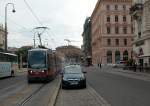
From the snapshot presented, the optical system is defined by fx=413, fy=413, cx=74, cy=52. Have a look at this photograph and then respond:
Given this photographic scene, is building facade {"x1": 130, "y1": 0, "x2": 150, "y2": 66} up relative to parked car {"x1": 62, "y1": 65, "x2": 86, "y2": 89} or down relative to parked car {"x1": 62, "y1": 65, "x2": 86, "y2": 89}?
up

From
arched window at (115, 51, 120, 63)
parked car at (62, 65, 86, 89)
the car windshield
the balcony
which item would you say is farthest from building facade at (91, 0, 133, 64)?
parked car at (62, 65, 86, 89)

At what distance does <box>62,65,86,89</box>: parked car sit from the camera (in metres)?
26.1

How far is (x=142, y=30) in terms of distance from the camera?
68688 mm

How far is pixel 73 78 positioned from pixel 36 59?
9596 millimetres

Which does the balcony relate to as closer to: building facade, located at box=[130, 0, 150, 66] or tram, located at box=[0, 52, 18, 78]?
building facade, located at box=[130, 0, 150, 66]

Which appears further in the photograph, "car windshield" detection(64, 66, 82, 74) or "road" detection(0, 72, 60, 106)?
"car windshield" detection(64, 66, 82, 74)

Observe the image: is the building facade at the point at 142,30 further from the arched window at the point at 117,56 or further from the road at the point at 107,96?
the arched window at the point at 117,56

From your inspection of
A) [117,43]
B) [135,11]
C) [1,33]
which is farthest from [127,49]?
[135,11]

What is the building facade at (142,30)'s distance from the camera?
6494cm

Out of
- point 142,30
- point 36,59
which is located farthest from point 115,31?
point 36,59

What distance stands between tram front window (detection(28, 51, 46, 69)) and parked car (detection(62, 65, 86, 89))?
25.0ft

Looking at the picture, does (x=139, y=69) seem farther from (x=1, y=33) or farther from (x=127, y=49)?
(x=127, y=49)

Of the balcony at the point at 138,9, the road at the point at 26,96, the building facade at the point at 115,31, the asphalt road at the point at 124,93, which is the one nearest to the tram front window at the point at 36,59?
the asphalt road at the point at 124,93

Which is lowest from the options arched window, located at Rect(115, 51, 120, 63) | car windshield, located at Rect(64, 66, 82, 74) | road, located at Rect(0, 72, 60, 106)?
road, located at Rect(0, 72, 60, 106)
